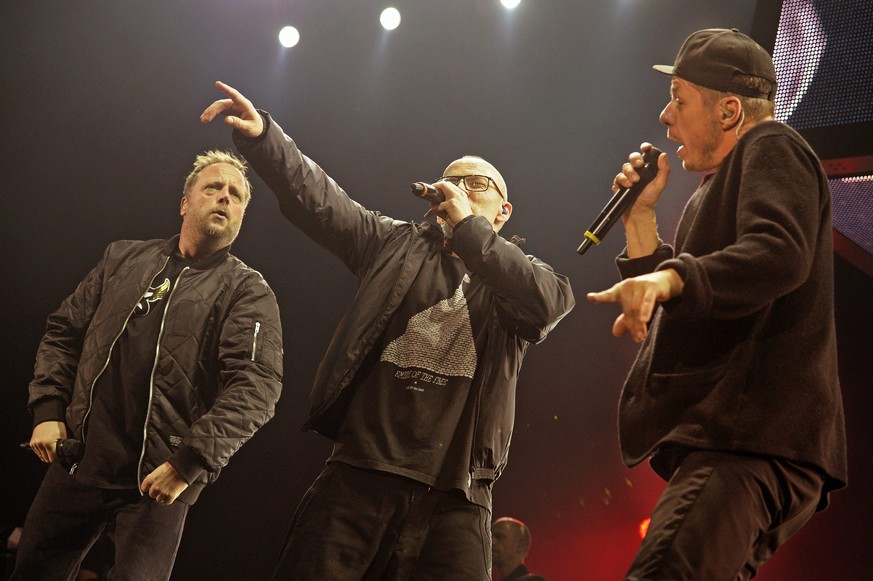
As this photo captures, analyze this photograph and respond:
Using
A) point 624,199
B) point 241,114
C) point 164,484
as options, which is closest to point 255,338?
point 164,484

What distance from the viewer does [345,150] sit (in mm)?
5035

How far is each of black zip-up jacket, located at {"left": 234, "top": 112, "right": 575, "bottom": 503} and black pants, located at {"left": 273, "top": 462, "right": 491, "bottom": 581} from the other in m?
0.14

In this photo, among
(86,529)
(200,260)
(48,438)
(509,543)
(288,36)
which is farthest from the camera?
(288,36)

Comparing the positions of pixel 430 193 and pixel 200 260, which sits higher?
pixel 430 193

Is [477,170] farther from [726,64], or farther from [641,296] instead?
[641,296]

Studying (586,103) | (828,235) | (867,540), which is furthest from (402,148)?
(828,235)

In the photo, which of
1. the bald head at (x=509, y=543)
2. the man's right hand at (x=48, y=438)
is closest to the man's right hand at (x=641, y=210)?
the man's right hand at (x=48, y=438)

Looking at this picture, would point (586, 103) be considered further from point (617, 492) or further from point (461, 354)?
point (461, 354)

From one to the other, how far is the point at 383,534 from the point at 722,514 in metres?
1.10

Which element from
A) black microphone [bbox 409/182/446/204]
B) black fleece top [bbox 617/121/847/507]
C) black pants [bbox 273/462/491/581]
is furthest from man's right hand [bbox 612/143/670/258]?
black pants [bbox 273/462/491/581]

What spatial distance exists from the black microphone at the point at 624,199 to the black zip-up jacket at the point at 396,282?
421mm

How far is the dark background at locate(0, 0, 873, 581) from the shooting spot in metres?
4.52

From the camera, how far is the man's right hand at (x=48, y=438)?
288 cm

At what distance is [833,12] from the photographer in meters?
2.82
